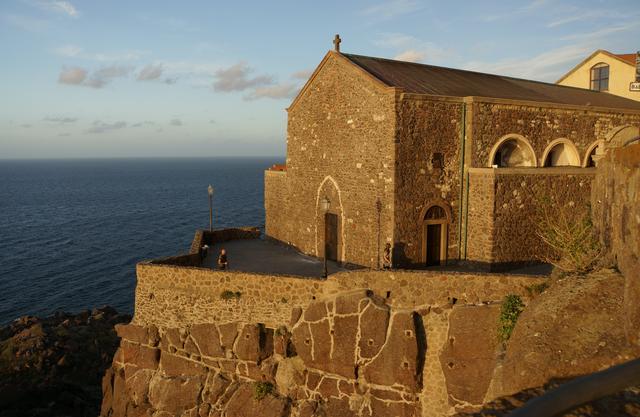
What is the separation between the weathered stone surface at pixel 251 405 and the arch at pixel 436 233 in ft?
26.0

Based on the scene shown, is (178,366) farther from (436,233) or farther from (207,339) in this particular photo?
(436,233)

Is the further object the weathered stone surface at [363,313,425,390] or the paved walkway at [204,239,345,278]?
the paved walkway at [204,239,345,278]

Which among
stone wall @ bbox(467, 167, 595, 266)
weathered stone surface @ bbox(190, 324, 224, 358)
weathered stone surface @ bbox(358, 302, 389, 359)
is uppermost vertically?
stone wall @ bbox(467, 167, 595, 266)

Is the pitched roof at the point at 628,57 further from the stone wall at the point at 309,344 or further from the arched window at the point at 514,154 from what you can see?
the stone wall at the point at 309,344

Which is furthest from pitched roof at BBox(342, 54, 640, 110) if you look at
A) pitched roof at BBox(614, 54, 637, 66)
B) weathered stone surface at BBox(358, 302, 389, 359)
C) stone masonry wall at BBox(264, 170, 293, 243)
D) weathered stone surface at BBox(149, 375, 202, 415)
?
weathered stone surface at BBox(149, 375, 202, 415)

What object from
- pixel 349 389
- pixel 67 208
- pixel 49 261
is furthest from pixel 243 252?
pixel 67 208

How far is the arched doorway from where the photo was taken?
1962 centimetres

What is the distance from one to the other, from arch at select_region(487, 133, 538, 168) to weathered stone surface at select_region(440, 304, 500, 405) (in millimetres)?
8472

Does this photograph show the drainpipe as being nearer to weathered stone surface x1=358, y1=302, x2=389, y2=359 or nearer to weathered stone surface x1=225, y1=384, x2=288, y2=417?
weathered stone surface x1=358, y1=302, x2=389, y2=359

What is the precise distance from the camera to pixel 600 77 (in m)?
36.2

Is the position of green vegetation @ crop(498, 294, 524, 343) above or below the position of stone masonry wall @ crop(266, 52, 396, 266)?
below

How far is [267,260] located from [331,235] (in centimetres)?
325

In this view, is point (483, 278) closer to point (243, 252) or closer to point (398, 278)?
point (398, 278)

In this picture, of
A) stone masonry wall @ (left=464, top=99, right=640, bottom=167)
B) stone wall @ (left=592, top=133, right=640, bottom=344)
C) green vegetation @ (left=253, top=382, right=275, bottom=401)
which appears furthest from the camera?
stone masonry wall @ (left=464, top=99, right=640, bottom=167)
